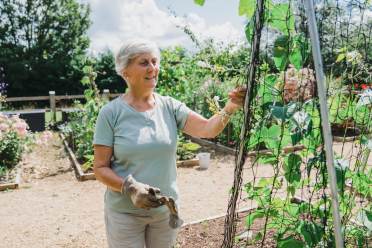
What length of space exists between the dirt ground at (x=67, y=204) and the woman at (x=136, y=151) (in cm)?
182

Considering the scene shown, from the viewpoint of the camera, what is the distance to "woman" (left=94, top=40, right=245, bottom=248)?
2.13 meters

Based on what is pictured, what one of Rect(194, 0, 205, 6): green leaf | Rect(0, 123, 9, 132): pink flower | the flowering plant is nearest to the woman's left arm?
Rect(194, 0, 205, 6): green leaf

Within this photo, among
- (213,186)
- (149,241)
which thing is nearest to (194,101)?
(213,186)

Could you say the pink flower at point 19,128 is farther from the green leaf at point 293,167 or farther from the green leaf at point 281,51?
the green leaf at point 281,51

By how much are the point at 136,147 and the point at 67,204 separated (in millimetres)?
3540

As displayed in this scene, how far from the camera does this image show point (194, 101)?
31.0 feet

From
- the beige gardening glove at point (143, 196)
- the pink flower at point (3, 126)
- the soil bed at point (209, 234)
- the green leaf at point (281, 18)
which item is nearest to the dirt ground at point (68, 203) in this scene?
the soil bed at point (209, 234)

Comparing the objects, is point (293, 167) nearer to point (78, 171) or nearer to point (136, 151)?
point (136, 151)

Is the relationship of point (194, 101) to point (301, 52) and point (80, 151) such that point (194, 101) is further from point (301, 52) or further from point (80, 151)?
point (301, 52)

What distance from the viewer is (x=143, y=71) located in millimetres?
2191

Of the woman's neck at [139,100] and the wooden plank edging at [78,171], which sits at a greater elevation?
the woman's neck at [139,100]

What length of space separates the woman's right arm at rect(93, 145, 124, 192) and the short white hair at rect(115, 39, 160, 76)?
43cm

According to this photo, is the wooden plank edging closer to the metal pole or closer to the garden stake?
the garden stake

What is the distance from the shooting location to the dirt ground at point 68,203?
4219mm
